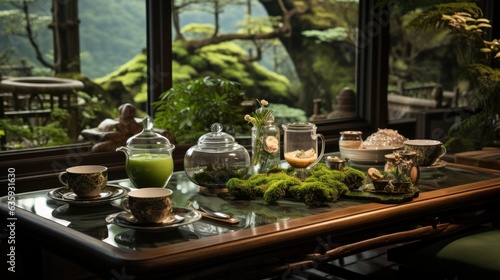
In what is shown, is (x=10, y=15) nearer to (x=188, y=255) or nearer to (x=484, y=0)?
(x=188, y=255)

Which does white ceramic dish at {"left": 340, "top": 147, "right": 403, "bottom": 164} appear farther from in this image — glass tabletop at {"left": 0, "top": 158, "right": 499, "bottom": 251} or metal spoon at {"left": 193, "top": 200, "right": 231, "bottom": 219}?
metal spoon at {"left": 193, "top": 200, "right": 231, "bottom": 219}

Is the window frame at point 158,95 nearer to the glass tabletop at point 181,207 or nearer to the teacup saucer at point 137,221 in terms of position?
the glass tabletop at point 181,207

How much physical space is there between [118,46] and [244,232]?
2664 millimetres

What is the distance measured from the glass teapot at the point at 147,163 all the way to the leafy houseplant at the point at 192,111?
3.73 feet

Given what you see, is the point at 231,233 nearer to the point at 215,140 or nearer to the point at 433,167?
the point at 215,140

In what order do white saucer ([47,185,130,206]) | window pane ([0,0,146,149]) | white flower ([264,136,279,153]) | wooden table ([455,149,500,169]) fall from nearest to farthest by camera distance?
white saucer ([47,185,130,206]), white flower ([264,136,279,153]), wooden table ([455,149,500,169]), window pane ([0,0,146,149])

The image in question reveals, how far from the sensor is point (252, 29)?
542cm

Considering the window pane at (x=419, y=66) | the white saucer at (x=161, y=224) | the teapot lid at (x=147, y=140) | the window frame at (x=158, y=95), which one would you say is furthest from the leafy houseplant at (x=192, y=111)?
the window pane at (x=419, y=66)

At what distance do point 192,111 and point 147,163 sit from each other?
1.27 meters

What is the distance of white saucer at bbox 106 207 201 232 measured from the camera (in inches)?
78.2

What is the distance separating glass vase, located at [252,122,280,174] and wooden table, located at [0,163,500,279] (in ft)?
0.85

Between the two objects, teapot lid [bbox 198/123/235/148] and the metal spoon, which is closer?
the metal spoon

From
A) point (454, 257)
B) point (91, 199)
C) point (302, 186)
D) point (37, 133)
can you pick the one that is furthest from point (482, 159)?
point (37, 133)

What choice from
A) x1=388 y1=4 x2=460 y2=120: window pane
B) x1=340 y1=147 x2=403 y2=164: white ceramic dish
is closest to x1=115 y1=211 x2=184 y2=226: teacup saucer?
x1=340 y1=147 x2=403 y2=164: white ceramic dish
